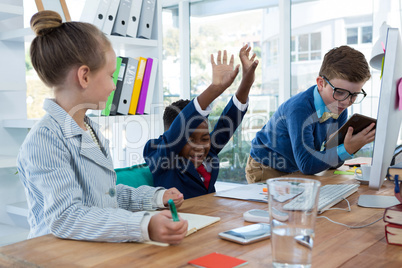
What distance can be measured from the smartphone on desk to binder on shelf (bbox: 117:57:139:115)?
62.4 inches

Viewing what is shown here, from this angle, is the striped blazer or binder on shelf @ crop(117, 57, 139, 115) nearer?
the striped blazer

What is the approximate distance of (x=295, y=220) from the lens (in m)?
0.72

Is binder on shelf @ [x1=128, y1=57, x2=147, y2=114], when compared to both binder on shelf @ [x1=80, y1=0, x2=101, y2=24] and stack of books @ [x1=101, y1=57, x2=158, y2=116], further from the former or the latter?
binder on shelf @ [x1=80, y1=0, x2=101, y2=24]

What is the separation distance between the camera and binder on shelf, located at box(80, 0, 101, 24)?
2.29m

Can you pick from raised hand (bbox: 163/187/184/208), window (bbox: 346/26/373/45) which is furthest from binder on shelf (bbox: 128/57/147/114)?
window (bbox: 346/26/373/45)

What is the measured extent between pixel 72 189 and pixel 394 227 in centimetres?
76

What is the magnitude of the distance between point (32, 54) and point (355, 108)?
260 centimetres

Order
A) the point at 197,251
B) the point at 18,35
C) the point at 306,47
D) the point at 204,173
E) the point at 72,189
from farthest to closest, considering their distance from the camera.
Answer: the point at 306,47 < the point at 18,35 < the point at 204,173 < the point at 72,189 < the point at 197,251

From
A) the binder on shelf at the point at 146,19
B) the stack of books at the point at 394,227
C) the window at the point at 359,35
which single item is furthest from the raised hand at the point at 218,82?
the window at the point at 359,35

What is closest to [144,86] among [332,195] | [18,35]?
[18,35]

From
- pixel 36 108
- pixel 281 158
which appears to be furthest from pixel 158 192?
pixel 36 108

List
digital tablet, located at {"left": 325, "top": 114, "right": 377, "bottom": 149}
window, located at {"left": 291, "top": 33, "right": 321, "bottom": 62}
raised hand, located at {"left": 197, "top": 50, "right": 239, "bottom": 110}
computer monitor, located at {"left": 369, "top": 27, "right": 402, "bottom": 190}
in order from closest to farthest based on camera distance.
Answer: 1. computer monitor, located at {"left": 369, "top": 27, "right": 402, "bottom": 190}
2. raised hand, located at {"left": 197, "top": 50, "right": 239, "bottom": 110}
3. digital tablet, located at {"left": 325, "top": 114, "right": 377, "bottom": 149}
4. window, located at {"left": 291, "top": 33, "right": 321, "bottom": 62}

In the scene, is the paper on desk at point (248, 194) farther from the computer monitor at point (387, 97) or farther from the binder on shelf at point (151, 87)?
the binder on shelf at point (151, 87)

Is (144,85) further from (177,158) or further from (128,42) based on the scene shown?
(177,158)
